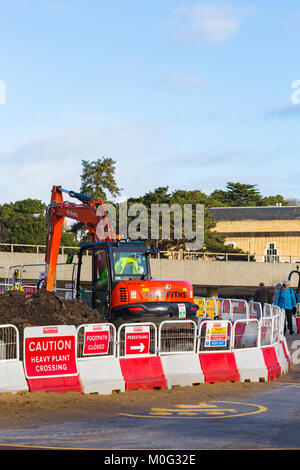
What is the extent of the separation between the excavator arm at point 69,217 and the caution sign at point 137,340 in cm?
751

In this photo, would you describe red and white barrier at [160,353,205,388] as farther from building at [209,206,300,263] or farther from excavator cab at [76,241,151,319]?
building at [209,206,300,263]

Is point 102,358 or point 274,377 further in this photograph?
point 274,377

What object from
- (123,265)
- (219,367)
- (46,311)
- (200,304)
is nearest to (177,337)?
(219,367)

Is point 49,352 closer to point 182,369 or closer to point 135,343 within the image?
point 135,343

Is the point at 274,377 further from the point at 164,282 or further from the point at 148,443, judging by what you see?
the point at 148,443

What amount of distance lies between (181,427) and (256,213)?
92743 millimetres

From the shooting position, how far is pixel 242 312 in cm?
2425

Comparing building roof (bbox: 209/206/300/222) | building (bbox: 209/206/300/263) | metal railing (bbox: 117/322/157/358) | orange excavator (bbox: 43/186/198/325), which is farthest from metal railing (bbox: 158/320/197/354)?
building roof (bbox: 209/206/300/222)

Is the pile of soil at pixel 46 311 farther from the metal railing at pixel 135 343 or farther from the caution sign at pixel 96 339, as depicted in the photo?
the caution sign at pixel 96 339

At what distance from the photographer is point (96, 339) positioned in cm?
1365

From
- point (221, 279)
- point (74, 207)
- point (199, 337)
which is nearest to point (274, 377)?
point (199, 337)

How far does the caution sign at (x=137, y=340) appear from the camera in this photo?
14016 mm

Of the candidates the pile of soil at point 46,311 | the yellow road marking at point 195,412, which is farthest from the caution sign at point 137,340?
the pile of soil at point 46,311

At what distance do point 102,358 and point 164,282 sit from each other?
482 centimetres
